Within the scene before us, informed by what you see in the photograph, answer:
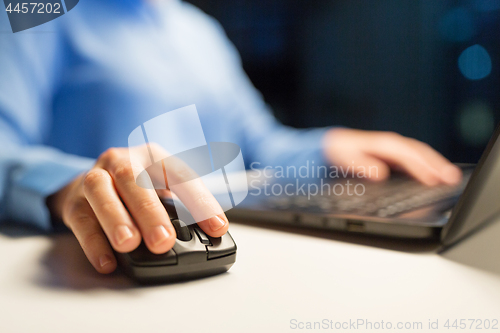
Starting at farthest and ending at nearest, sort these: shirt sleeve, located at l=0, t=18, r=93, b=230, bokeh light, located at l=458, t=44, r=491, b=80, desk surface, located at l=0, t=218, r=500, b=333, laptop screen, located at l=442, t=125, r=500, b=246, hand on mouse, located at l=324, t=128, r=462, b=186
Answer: bokeh light, located at l=458, t=44, r=491, b=80 < hand on mouse, located at l=324, t=128, r=462, b=186 < shirt sleeve, located at l=0, t=18, r=93, b=230 < laptop screen, located at l=442, t=125, r=500, b=246 < desk surface, located at l=0, t=218, r=500, b=333

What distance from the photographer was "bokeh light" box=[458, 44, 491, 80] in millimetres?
999

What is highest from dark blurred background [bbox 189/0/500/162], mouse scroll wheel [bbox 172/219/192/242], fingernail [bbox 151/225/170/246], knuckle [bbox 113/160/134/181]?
knuckle [bbox 113/160/134/181]

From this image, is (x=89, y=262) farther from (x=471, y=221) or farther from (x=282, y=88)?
(x=282, y=88)

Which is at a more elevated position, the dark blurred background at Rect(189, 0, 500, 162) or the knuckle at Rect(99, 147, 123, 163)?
the knuckle at Rect(99, 147, 123, 163)

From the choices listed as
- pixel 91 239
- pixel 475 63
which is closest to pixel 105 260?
pixel 91 239

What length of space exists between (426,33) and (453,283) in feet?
4.33

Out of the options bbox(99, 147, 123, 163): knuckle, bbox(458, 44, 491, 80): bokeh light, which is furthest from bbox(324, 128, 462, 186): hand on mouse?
bbox(458, 44, 491, 80): bokeh light

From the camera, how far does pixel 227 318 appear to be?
7.0 inches

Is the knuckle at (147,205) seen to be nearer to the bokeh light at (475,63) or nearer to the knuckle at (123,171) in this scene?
the knuckle at (123,171)

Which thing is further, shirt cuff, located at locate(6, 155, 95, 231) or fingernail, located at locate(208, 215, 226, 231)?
shirt cuff, located at locate(6, 155, 95, 231)

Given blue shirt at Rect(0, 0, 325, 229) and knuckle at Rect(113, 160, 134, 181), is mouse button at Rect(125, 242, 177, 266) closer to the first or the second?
knuckle at Rect(113, 160, 134, 181)

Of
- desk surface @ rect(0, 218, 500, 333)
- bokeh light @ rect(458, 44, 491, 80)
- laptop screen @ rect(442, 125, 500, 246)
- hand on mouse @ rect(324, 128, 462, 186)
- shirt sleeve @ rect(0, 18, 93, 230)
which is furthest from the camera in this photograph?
bokeh light @ rect(458, 44, 491, 80)

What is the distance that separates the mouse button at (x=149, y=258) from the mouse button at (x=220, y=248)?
27 mm

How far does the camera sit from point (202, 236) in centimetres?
23
